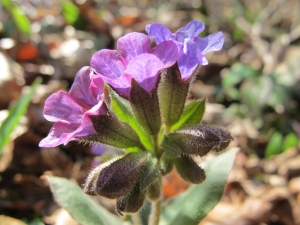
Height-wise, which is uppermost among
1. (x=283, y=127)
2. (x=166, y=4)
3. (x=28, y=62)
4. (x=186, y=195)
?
(x=186, y=195)

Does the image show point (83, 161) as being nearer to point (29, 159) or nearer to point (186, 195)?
point (29, 159)

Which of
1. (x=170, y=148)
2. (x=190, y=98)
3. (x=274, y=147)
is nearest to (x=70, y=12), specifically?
(x=190, y=98)

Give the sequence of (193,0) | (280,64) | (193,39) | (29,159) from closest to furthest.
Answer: (193,39) → (29,159) → (280,64) → (193,0)

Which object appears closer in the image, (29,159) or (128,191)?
(128,191)

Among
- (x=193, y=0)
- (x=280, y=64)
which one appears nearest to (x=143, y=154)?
(x=280, y=64)

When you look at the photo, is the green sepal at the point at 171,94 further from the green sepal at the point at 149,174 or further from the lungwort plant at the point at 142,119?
the green sepal at the point at 149,174

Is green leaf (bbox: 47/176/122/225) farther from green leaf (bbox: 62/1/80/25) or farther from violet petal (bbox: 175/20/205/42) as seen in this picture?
green leaf (bbox: 62/1/80/25)
